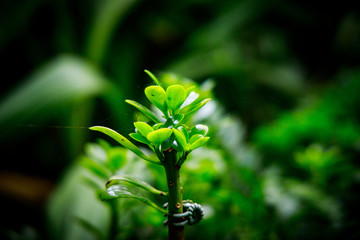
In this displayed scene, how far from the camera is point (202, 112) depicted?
564mm

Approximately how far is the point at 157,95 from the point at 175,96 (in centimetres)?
2

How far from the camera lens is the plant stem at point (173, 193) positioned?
270 mm

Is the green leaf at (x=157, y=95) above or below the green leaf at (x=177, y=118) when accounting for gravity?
above

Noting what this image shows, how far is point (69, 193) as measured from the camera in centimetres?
92

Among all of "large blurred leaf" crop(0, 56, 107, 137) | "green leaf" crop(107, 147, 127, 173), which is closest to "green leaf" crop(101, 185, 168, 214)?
"green leaf" crop(107, 147, 127, 173)

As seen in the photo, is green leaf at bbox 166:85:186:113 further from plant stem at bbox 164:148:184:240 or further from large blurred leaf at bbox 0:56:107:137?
large blurred leaf at bbox 0:56:107:137

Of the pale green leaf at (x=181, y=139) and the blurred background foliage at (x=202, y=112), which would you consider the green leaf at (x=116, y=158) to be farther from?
the pale green leaf at (x=181, y=139)

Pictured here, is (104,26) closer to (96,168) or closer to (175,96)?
(96,168)

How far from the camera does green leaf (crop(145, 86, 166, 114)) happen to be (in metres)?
0.27

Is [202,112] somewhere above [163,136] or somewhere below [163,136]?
above

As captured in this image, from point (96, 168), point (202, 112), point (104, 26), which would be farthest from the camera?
point (104, 26)

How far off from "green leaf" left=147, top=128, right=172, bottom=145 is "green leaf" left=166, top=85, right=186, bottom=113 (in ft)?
0.12

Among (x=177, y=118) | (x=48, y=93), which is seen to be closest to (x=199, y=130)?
(x=177, y=118)

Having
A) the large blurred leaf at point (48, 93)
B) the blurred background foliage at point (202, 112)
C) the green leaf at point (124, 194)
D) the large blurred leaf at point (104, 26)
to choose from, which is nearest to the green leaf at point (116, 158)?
the blurred background foliage at point (202, 112)
